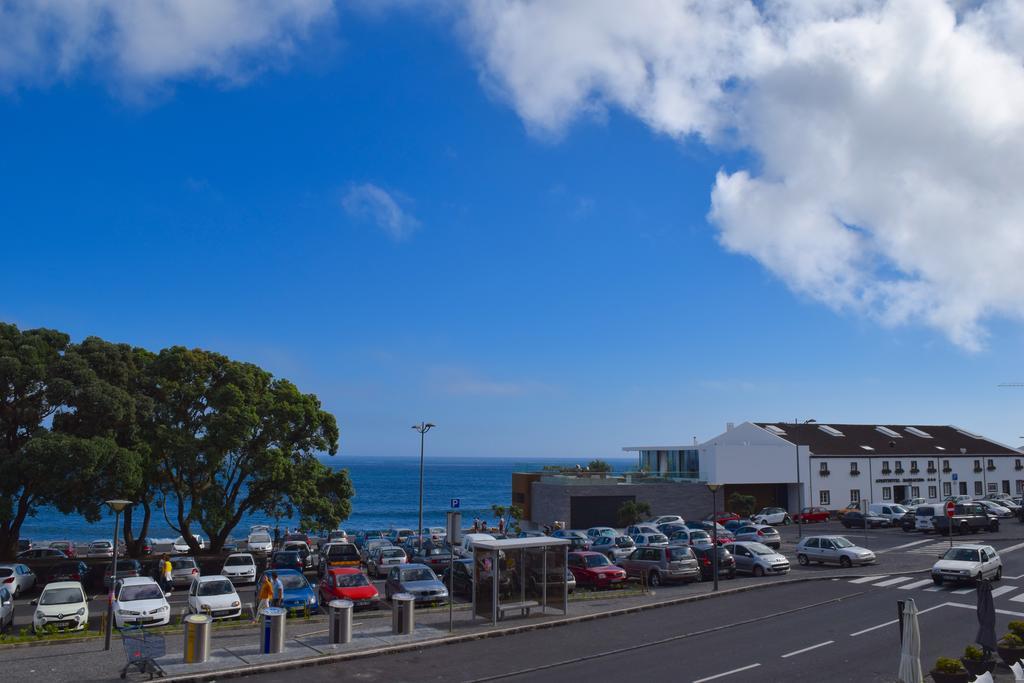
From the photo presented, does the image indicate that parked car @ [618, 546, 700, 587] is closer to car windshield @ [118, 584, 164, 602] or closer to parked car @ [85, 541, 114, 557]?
car windshield @ [118, 584, 164, 602]

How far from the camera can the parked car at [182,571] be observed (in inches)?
1225

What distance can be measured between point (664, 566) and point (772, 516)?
3230cm

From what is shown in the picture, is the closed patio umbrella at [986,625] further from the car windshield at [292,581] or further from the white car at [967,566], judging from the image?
the car windshield at [292,581]

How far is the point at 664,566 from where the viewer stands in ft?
100

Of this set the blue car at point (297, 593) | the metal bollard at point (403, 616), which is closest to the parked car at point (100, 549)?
the blue car at point (297, 593)

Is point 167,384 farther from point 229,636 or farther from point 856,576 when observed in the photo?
point 856,576

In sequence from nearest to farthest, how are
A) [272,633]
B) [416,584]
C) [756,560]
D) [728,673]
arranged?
[728,673]
[272,633]
[416,584]
[756,560]

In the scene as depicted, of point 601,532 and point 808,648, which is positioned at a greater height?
point 808,648

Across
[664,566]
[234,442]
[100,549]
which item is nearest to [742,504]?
[664,566]

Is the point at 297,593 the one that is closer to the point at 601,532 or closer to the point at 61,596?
the point at 61,596

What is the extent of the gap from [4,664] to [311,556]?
870 inches

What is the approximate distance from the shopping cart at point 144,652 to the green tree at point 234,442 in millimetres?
23956

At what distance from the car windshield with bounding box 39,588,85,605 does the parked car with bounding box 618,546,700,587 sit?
19.4m

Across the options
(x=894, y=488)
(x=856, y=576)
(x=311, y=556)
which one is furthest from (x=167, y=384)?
(x=894, y=488)
